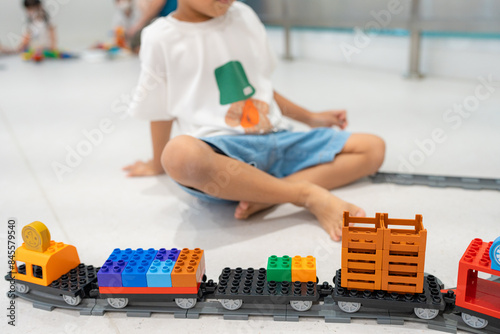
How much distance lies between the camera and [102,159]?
140cm

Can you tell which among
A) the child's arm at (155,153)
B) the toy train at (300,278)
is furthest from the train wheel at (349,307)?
the child's arm at (155,153)

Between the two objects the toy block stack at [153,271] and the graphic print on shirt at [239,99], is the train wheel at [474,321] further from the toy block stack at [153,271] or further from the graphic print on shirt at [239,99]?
the graphic print on shirt at [239,99]

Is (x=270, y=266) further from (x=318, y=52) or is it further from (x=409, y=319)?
(x=318, y=52)

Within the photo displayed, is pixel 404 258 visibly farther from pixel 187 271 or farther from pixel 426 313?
pixel 187 271

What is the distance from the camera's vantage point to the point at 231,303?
68cm

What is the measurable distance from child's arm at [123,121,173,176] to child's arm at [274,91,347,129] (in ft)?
0.86

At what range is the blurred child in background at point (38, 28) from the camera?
3779 mm

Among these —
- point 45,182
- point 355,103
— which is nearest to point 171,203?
point 45,182

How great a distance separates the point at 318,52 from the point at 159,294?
8.14 feet

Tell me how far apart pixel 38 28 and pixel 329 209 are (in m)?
3.60

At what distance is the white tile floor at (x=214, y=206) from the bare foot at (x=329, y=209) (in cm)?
2

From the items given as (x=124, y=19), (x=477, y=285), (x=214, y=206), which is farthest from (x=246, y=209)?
(x=124, y=19)

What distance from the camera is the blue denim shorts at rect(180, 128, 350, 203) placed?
0.98m

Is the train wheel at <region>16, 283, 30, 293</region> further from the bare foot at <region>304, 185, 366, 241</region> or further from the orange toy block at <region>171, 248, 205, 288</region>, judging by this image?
the bare foot at <region>304, 185, 366, 241</region>
